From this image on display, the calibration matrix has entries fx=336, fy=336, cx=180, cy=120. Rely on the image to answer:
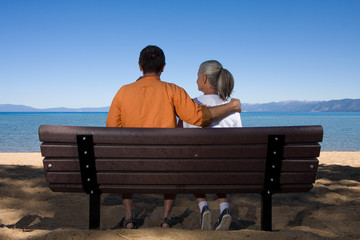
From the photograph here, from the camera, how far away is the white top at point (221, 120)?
3.10 meters

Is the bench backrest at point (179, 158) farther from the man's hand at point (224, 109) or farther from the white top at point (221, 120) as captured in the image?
the white top at point (221, 120)

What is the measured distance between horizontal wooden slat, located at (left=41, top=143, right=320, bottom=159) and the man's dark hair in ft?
2.73

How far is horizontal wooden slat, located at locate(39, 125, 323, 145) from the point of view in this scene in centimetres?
246

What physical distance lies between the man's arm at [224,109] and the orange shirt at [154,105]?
0.07 m

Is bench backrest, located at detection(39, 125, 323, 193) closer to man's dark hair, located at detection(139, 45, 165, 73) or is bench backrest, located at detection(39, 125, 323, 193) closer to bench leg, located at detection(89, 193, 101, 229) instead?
bench leg, located at detection(89, 193, 101, 229)

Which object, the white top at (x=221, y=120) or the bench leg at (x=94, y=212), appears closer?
the bench leg at (x=94, y=212)

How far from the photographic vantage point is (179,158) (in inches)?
100

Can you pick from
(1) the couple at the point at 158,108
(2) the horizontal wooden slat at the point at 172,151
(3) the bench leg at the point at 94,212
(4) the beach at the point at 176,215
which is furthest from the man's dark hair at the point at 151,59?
(4) the beach at the point at 176,215

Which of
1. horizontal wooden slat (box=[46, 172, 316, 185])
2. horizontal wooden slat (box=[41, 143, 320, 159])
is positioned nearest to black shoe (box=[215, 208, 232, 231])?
horizontal wooden slat (box=[46, 172, 316, 185])

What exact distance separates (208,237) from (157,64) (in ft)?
5.00

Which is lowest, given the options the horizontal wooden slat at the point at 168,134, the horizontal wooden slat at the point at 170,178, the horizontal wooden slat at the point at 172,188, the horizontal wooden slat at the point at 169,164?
the horizontal wooden slat at the point at 172,188

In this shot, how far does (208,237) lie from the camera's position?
266cm

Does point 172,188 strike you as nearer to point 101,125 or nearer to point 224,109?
point 224,109

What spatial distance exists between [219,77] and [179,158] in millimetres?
1015
